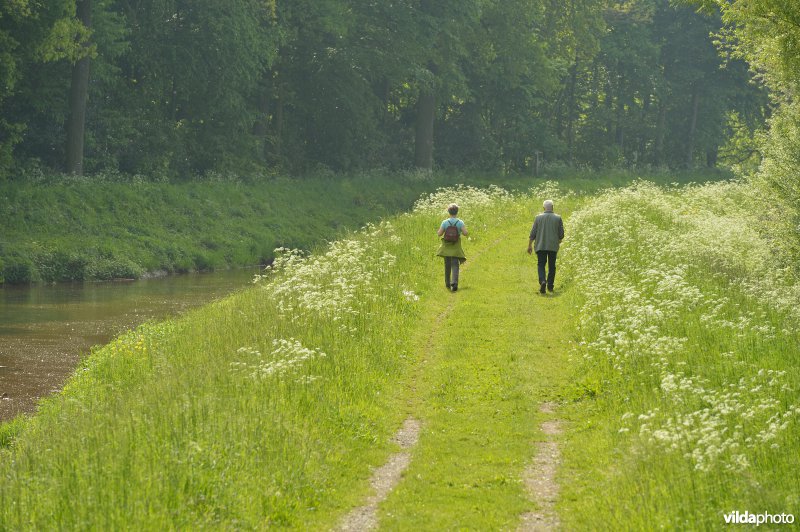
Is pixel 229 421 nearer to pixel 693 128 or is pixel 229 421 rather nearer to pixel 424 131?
pixel 424 131

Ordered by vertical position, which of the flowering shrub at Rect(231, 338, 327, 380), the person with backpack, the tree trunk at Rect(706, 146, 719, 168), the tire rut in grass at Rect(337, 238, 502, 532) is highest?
the tree trunk at Rect(706, 146, 719, 168)

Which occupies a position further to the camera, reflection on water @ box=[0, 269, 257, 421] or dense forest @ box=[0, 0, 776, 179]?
dense forest @ box=[0, 0, 776, 179]

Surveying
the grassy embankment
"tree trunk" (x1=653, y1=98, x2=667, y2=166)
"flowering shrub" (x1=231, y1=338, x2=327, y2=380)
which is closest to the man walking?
the grassy embankment

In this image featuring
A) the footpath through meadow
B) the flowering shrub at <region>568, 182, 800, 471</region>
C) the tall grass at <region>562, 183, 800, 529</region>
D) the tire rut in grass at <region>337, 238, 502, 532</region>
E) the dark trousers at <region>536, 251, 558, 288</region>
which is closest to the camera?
the tall grass at <region>562, 183, 800, 529</region>

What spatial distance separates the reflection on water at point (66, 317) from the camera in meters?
18.6

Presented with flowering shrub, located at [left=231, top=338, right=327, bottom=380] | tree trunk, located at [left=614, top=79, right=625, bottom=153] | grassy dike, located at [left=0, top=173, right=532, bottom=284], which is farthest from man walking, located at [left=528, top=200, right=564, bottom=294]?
tree trunk, located at [left=614, top=79, right=625, bottom=153]

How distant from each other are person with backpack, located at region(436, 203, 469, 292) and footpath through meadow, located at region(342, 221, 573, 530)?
0.48 metres

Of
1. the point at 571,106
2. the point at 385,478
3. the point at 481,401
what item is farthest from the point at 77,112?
the point at 571,106

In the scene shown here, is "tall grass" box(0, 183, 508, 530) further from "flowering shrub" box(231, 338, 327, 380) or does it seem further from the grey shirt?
the grey shirt

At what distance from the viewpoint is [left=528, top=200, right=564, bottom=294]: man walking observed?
22062mm

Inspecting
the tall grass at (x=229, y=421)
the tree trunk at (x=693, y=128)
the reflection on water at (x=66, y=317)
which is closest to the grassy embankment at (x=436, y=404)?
the tall grass at (x=229, y=421)

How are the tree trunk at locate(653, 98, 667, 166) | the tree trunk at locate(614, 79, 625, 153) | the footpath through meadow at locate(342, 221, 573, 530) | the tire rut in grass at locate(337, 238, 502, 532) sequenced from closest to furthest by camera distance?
1. the tire rut in grass at locate(337, 238, 502, 532)
2. the footpath through meadow at locate(342, 221, 573, 530)
3. the tree trunk at locate(614, 79, 625, 153)
4. the tree trunk at locate(653, 98, 667, 166)

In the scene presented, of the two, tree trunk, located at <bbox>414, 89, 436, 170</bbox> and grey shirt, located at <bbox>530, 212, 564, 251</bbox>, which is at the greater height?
tree trunk, located at <bbox>414, 89, 436, 170</bbox>

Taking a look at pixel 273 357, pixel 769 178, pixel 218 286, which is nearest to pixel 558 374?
pixel 273 357
